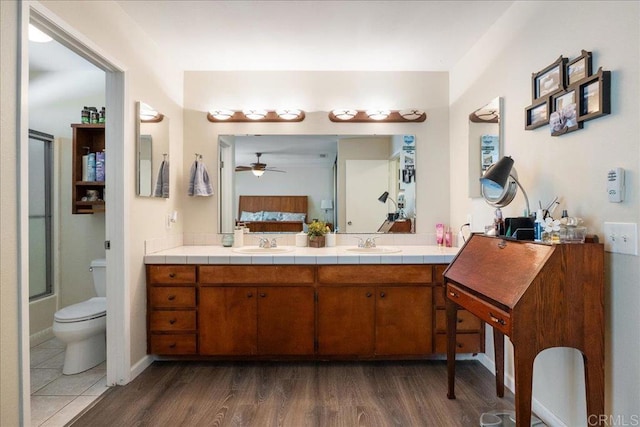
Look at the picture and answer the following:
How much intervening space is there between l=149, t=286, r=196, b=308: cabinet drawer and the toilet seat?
376 millimetres

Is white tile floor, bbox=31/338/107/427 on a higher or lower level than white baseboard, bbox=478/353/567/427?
lower

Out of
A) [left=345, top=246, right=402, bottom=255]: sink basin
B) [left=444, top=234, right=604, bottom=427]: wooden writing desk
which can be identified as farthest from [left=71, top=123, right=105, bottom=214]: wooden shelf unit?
[left=444, top=234, right=604, bottom=427]: wooden writing desk

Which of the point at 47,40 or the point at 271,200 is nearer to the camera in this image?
the point at 47,40

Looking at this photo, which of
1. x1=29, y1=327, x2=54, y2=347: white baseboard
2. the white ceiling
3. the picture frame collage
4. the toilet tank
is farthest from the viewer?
x1=29, y1=327, x2=54, y2=347: white baseboard

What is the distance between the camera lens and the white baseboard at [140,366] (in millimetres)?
2428

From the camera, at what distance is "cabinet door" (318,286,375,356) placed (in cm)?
257

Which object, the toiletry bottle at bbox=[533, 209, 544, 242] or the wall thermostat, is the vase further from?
the wall thermostat

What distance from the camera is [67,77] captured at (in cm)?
323

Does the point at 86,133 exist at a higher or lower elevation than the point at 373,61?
lower

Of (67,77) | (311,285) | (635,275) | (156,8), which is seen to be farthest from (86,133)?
(635,275)

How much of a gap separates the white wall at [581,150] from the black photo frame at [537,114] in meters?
0.05

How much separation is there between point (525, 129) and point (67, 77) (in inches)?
151

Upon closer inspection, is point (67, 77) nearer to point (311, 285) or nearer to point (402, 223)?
point (311, 285)

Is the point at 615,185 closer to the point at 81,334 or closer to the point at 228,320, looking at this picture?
the point at 228,320
